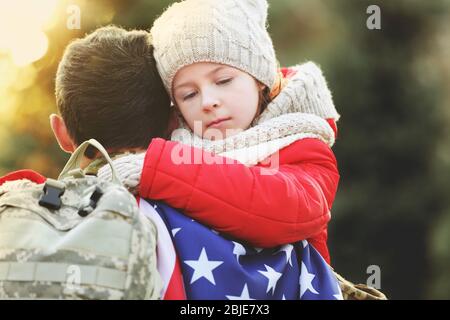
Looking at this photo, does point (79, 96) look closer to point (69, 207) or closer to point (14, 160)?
point (69, 207)

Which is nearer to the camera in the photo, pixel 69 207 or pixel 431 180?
pixel 69 207

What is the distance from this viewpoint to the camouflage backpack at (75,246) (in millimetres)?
1415

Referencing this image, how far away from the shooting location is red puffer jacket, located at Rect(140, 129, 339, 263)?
1690mm

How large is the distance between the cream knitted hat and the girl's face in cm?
3

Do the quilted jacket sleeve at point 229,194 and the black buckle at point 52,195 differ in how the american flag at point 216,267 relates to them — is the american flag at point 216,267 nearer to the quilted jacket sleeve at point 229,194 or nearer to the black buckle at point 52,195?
the quilted jacket sleeve at point 229,194

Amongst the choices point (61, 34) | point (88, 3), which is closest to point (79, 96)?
point (88, 3)

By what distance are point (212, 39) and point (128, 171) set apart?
587 millimetres

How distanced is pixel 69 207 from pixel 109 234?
0.41 ft

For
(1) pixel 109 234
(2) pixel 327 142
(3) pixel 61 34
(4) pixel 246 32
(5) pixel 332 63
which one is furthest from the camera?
(5) pixel 332 63

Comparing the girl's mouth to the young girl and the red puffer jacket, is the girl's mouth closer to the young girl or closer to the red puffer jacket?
the young girl

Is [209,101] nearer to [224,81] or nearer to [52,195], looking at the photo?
[224,81]

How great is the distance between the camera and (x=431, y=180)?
512cm

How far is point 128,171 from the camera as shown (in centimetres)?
173

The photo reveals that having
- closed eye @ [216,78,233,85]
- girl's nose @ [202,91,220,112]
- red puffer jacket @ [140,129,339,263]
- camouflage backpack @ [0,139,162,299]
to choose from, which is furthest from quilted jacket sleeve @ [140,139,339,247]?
closed eye @ [216,78,233,85]
